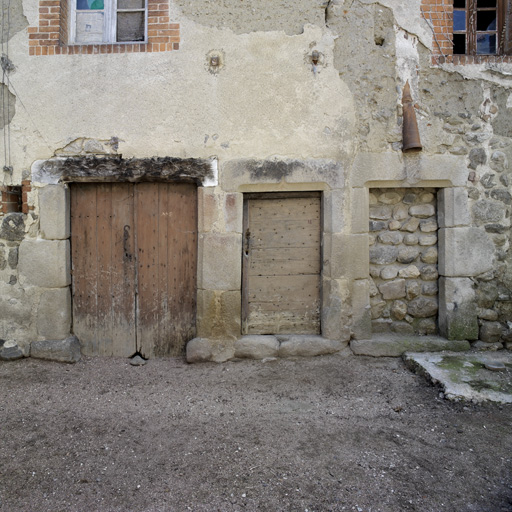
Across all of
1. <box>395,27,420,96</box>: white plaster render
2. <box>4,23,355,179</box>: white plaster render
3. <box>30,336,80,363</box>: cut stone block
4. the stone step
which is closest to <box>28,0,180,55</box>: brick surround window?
<box>4,23,355,179</box>: white plaster render

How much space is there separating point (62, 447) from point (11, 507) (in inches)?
21.8

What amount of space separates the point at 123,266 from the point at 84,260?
0.41m

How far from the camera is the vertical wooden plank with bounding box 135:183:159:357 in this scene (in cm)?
416

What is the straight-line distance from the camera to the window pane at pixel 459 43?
432 cm

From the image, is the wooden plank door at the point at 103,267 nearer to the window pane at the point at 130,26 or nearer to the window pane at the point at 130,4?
the window pane at the point at 130,26

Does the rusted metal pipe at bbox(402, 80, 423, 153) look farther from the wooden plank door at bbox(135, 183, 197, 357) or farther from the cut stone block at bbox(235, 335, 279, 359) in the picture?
the cut stone block at bbox(235, 335, 279, 359)

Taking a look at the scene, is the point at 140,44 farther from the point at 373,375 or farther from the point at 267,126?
the point at 373,375

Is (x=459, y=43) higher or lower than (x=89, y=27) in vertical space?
lower

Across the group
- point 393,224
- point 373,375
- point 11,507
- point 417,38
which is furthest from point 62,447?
point 417,38

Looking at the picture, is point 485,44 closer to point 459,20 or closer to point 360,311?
point 459,20

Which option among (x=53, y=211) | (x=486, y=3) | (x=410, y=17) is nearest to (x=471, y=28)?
(x=486, y=3)

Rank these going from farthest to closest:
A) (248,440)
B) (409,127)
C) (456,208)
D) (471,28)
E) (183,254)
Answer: (471,28), (183,254), (456,208), (409,127), (248,440)

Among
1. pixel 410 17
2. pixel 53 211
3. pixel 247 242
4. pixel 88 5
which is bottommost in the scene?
pixel 247 242

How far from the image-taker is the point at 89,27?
4.25 m
